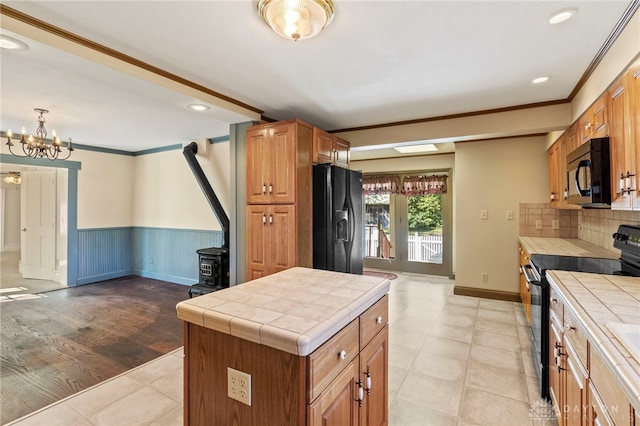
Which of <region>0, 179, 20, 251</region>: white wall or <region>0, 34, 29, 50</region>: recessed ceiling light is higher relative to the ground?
<region>0, 34, 29, 50</region>: recessed ceiling light

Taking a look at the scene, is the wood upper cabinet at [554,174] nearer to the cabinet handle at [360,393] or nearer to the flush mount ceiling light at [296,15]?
the flush mount ceiling light at [296,15]

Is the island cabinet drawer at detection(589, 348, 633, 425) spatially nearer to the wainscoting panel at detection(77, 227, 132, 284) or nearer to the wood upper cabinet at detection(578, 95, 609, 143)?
the wood upper cabinet at detection(578, 95, 609, 143)

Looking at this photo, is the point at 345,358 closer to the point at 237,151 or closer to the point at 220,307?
the point at 220,307

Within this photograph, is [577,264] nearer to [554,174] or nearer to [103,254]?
[554,174]

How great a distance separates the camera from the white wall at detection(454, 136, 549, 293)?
4.05m

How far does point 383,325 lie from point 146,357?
7.64 feet

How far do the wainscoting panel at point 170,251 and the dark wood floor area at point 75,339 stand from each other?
58 centimetres

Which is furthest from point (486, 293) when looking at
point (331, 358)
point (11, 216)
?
point (11, 216)

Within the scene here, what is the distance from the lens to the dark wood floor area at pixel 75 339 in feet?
7.43

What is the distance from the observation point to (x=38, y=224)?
5480mm

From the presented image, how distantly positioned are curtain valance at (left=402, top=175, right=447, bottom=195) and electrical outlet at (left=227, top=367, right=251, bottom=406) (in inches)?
209

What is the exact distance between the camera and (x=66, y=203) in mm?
5125

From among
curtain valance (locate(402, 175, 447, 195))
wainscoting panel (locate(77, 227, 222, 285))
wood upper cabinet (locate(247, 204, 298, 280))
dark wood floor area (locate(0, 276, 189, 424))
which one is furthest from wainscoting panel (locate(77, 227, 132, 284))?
curtain valance (locate(402, 175, 447, 195))

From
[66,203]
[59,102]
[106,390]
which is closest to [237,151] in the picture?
[59,102]
